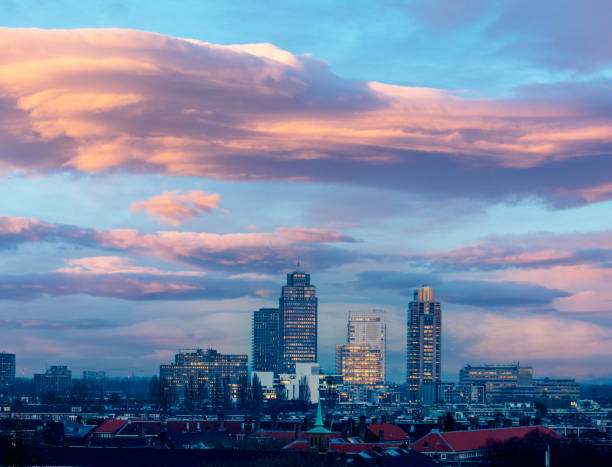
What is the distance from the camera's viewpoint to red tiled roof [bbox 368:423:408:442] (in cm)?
18366

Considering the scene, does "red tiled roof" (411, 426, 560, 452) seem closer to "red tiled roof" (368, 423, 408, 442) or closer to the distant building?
the distant building

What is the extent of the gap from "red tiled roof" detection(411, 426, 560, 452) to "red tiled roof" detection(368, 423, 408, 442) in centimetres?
1047

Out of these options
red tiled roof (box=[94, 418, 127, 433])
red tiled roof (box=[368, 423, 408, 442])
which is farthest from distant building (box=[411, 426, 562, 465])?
red tiled roof (box=[94, 418, 127, 433])

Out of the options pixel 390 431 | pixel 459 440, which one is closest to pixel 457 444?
pixel 459 440

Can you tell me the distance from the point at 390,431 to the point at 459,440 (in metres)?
19.0

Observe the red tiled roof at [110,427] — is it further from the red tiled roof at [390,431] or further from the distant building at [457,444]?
the distant building at [457,444]

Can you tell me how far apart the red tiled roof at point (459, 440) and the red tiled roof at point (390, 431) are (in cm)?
1047

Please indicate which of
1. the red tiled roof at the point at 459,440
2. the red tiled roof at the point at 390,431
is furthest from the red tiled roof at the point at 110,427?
the red tiled roof at the point at 459,440

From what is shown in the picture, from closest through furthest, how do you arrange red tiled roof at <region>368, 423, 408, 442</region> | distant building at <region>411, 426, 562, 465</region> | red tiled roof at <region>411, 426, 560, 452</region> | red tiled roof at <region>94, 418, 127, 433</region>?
distant building at <region>411, 426, 562, 465</region> → red tiled roof at <region>411, 426, 560, 452</region> → red tiled roof at <region>368, 423, 408, 442</region> → red tiled roof at <region>94, 418, 127, 433</region>

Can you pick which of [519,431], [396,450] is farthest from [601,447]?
[396,450]

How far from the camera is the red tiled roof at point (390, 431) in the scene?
18366cm

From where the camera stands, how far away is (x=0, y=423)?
199 m

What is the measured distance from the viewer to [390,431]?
189625mm

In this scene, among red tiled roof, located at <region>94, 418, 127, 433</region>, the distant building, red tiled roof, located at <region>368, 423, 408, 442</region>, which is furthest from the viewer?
red tiled roof, located at <region>94, 418, 127, 433</region>
